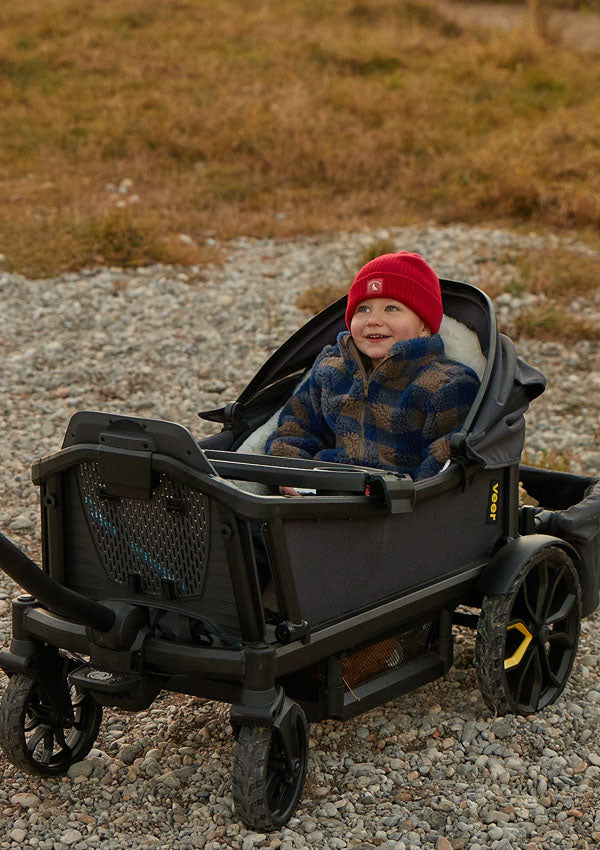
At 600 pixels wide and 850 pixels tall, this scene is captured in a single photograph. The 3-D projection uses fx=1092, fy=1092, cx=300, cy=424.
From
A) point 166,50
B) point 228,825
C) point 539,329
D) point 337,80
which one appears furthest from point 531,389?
point 166,50

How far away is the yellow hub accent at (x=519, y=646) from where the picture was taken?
4.04 meters

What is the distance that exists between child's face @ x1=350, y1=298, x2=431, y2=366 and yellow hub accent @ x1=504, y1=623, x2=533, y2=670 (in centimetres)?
116

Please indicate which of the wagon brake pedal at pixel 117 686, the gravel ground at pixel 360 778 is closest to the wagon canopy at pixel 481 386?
the gravel ground at pixel 360 778

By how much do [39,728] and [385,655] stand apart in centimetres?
122

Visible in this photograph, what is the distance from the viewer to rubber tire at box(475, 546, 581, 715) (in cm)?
390

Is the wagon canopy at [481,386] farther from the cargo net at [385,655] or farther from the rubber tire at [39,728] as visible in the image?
the rubber tire at [39,728]

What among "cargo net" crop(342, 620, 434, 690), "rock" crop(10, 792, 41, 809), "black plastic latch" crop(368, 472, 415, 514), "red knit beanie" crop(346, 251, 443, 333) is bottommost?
"rock" crop(10, 792, 41, 809)

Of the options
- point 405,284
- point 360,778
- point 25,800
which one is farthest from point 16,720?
point 405,284

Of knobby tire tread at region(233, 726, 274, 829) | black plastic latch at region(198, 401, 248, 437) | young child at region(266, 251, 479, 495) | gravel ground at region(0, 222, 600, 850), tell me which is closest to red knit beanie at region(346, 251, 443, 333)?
young child at region(266, 251, 479, 495)

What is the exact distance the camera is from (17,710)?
11.3ft

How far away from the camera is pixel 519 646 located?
4.11 m

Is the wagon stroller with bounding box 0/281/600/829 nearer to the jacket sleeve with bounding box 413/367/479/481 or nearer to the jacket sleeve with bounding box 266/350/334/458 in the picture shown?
the jacket sleeve with bounding box 413/367/479/481

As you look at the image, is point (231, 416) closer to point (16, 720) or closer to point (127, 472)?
point (127, 472)

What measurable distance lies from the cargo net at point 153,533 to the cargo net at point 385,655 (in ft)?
2.38
